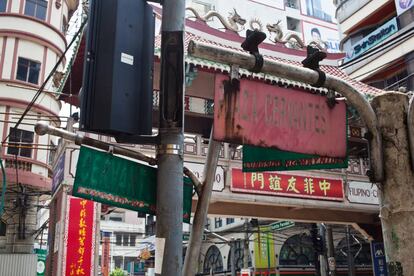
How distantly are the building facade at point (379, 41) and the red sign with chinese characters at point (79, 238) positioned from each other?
13.7 m

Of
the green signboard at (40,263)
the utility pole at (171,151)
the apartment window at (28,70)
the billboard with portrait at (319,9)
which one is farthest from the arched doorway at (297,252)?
the utility pole at (171,151)

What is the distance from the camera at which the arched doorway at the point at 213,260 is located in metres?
35.9

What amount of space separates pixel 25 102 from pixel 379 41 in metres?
17.4

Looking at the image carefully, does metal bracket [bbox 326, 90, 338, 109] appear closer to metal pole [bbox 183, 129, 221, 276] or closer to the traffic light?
metal pole [bbox 183, 129, 221, 276]

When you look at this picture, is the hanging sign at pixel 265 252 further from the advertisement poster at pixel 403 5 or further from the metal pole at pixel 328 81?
the metal pole at pixel 328 81

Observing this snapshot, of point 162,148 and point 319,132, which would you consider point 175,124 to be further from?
point 319,132

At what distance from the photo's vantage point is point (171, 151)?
3.32m

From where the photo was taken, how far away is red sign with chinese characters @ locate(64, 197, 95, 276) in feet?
32.6

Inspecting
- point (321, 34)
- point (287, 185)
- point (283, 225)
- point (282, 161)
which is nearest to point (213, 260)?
point (283, 225)

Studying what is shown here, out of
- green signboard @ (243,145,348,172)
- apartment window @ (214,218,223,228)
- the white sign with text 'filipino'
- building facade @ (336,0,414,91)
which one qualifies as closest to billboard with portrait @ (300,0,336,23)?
building facade @ (336,0,414,91)

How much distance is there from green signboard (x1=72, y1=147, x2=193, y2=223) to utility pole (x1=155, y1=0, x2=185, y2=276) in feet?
0.60

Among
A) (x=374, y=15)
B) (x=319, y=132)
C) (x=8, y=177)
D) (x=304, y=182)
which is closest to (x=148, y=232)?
(x=8, y=177)

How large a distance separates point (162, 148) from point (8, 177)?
1821 cm

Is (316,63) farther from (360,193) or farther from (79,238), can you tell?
(360,193)
